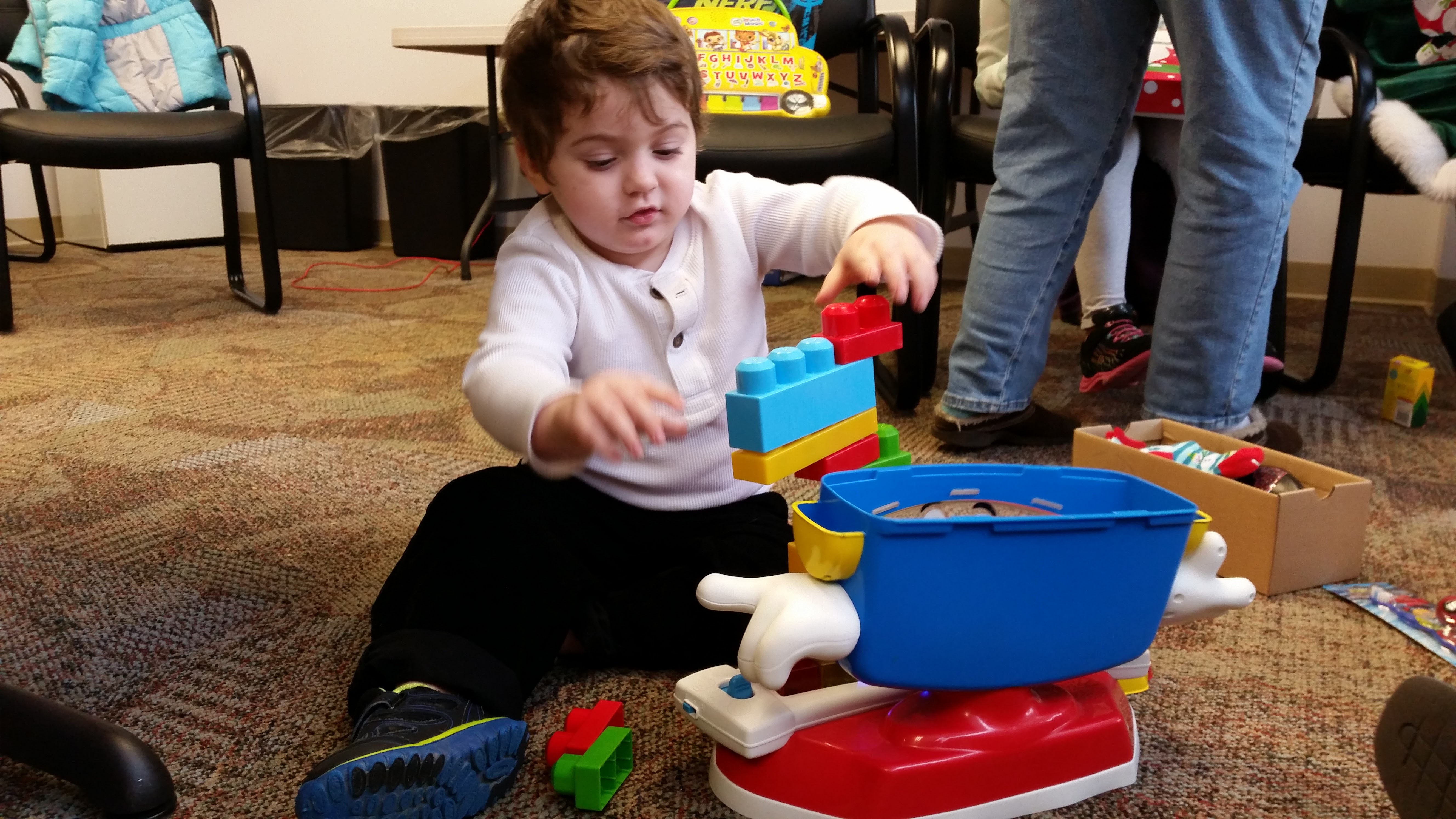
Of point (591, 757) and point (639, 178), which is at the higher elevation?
point (639, 178)

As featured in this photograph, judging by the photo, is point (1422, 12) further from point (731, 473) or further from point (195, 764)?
point (195, 764)

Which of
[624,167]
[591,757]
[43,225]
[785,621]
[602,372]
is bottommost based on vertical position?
[43,225]

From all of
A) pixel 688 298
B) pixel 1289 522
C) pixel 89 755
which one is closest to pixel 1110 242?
pixel 1289 522

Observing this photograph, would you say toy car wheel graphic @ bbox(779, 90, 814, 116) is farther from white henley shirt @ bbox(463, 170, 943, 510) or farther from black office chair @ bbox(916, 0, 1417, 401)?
white henley shirt @ bbox(463, 170, 943, 510)

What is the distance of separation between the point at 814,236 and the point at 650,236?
0.44 ft

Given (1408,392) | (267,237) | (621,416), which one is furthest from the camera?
(267,237)

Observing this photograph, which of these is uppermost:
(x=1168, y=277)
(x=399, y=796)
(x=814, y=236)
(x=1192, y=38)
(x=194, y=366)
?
(x=1192, y=38)

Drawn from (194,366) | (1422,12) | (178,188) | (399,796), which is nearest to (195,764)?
(399,796)

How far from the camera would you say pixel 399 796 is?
616mm

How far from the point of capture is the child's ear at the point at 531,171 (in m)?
0.84

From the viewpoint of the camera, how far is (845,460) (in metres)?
0.71

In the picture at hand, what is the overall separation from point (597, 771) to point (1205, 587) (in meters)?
0.38

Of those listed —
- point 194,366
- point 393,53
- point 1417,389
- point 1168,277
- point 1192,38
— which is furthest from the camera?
point 393,53

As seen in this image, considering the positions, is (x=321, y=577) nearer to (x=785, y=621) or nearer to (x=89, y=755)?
(x=89, y=755)
